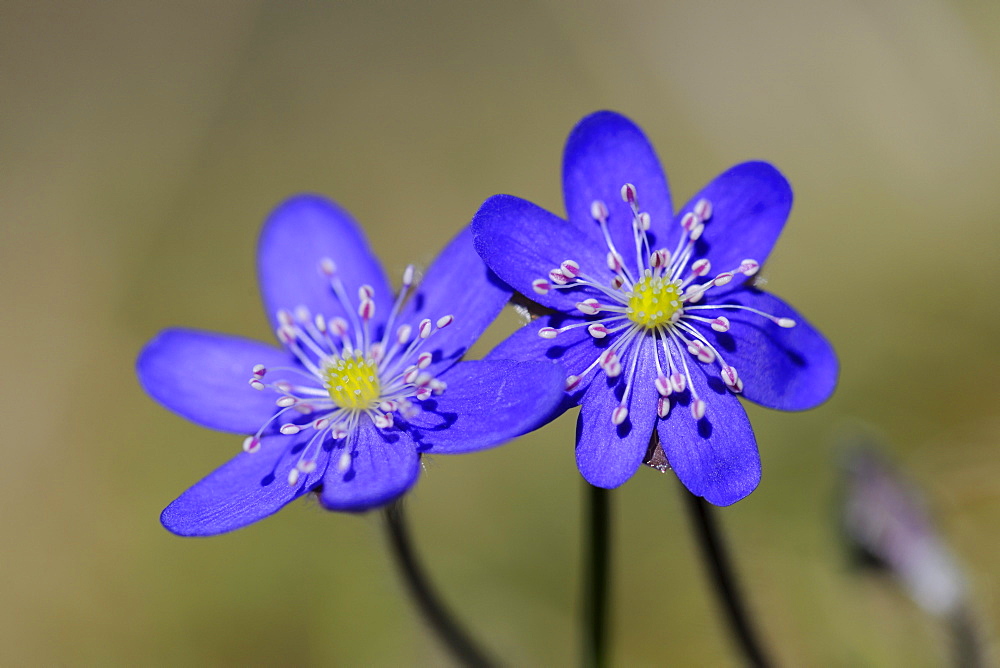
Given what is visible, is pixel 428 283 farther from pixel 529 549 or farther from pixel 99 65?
pixel 99 65

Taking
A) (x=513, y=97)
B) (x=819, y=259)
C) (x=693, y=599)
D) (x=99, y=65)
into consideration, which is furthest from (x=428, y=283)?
(x=99, y=65)

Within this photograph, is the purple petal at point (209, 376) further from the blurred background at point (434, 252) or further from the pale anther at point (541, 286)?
the pale anther at point (541, 286)

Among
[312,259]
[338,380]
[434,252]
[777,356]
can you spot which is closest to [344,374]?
[338,380]

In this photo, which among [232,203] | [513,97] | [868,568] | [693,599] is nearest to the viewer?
[868,568]

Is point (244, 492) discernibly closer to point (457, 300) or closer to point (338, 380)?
point (338, 380)

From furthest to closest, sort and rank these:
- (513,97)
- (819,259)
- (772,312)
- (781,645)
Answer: (513,97) < (819,259) < (781,645) < (772,312)

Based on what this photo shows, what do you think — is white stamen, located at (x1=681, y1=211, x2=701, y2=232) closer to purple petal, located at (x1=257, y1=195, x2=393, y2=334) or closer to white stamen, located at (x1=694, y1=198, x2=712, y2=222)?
white stamen, located at (x1=694, y1=198, x2=712, y2=222)
